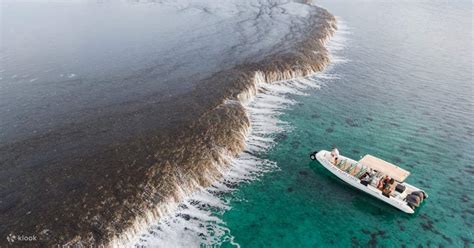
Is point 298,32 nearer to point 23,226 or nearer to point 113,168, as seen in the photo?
point 113,168

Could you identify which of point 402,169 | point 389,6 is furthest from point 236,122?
point 389,6

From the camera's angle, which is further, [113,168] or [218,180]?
[218,180]

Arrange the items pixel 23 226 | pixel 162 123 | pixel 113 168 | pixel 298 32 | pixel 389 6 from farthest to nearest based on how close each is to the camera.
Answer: pixel 389 6 → pixel 298 32 → pixel 162 123 → pixel 113 168 → pixel 23 226

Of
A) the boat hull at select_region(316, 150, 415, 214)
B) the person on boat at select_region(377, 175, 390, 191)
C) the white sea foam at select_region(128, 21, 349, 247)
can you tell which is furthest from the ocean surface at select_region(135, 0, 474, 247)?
the person on boat at select_region(377, 175, 390, 191)

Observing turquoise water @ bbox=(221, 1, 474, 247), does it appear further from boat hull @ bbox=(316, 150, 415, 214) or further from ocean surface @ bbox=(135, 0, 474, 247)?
boat hull @ bbox=(316, 150, 415, 214)

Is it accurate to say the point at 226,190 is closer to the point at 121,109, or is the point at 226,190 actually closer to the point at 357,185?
the point at 357,185

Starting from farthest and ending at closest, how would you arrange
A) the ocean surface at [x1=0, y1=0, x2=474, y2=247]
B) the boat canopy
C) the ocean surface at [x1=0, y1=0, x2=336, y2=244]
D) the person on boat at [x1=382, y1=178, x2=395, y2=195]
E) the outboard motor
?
the boat canopy < the person on boat at [x1=382, y1=178, x2=395, y2=195] < the outboard motor < the ocean surface at [x1=0, y1=0, x2=474, y2=247] < the ocean surface at [x1=0, y1=0, x2=336, y2=244]

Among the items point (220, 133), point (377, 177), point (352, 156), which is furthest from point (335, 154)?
point (220, 133)

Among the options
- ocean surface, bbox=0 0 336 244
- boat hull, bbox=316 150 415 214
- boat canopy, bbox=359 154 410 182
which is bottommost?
boat hull, bbox=316 150 415 214
